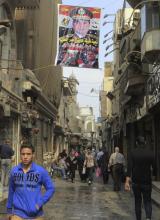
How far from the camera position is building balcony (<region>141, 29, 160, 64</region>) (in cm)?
1825

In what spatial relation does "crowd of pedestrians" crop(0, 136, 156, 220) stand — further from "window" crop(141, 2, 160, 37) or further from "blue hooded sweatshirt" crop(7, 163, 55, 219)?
"window" crop(141, 2, 160, 37)

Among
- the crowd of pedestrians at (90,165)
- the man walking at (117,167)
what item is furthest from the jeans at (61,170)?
the man walking at (117,167)

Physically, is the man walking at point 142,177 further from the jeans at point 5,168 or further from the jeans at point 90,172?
the jeans at point 90,172

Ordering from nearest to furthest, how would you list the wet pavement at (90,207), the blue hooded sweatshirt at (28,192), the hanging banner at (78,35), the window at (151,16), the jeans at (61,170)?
the blue hooded sweatshirt at (28,192) → the wet pavement at (90,207) → the hanging banner at (78,35) → the window at (151,16) → the jeans at (61,170)

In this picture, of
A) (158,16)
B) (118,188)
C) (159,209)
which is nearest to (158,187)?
(118,188)

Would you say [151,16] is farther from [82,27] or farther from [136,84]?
[136,84]

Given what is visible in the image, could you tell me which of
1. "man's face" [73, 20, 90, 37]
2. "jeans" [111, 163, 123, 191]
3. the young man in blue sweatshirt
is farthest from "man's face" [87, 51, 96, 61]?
the young man in blue sweatshirt

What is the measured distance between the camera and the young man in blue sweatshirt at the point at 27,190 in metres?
5.25

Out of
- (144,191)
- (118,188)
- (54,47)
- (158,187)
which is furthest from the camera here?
(54,47)

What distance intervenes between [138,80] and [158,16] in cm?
468

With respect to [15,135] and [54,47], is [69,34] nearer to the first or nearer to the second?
[15,135]

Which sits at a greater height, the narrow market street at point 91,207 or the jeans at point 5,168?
the jeans at point 5,168

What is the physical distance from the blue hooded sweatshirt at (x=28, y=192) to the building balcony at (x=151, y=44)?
13485mm

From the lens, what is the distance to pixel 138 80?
76.8 ft
